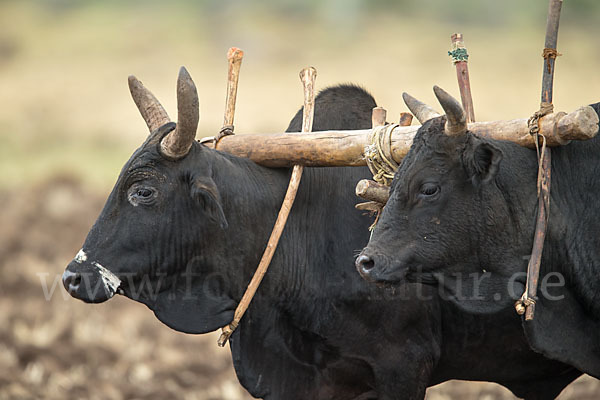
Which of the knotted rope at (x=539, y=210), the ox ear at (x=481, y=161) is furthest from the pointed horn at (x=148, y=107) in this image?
the knotted rope at (x=539, y=210)

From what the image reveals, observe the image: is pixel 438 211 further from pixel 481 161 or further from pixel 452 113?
pixel 452 113

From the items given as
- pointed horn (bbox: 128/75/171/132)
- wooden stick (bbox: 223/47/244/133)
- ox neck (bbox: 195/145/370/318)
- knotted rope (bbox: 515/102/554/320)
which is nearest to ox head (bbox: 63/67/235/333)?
ox neck (bbox: 195/145/370/318)

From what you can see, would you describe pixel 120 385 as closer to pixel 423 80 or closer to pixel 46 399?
pixel 46 399

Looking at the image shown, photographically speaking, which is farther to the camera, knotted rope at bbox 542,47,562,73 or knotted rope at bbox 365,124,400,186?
knotted rope at bbox 365,124,400,186

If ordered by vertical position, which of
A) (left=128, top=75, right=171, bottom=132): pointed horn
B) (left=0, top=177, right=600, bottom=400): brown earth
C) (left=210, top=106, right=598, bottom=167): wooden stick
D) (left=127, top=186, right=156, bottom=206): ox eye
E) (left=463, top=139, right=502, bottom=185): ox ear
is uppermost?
(left=128, top=75, right=171, bottom=132): pointed horn

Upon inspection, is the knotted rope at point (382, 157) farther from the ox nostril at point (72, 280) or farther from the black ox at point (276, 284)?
the ox nostril at point (72, 280)

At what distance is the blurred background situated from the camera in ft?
25.1

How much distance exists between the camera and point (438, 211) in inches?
141

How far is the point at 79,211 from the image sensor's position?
13.0m

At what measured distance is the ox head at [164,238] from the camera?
4051 mm

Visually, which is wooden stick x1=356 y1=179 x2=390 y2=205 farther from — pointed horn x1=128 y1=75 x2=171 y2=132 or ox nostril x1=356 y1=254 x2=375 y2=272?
pointed horn x1=128 y1=75 x2=171 y2=132

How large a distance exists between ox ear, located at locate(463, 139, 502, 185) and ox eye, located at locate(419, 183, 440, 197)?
16cm

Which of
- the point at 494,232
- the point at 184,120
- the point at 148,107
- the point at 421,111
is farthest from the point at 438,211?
the point at 148,107

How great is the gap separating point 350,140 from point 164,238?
1.07m
